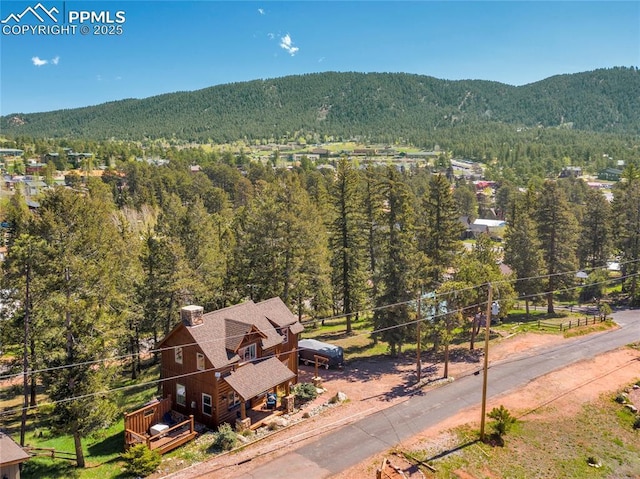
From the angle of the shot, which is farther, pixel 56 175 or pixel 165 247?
pixel 56 175

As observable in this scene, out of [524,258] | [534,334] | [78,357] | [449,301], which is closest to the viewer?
[78,357]

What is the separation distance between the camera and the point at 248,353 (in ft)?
95.8

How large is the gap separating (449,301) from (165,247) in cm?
2018

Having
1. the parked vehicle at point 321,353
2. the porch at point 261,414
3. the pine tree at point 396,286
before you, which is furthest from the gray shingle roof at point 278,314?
the pine tree at point 396,286

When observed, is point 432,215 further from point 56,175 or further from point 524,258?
point 56,175

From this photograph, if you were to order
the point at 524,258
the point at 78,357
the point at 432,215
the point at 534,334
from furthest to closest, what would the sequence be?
the point at 524,258
the point at 534,334
the point at 432,215
the point at 78,357

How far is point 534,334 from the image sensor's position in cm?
4375

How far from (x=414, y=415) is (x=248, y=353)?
10.4 metres

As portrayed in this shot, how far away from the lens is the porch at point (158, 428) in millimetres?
24672

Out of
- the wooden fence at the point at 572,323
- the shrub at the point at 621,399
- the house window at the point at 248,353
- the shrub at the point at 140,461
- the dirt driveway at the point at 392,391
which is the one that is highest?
the house window at the point at 248,353

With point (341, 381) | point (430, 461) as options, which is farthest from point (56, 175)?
point (430, 461)

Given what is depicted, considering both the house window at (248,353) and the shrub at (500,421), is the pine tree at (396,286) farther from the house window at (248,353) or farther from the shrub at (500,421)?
the house window at (248,353)

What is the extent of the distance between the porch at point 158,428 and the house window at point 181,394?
65cm

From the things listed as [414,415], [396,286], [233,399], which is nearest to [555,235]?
[396,286]
